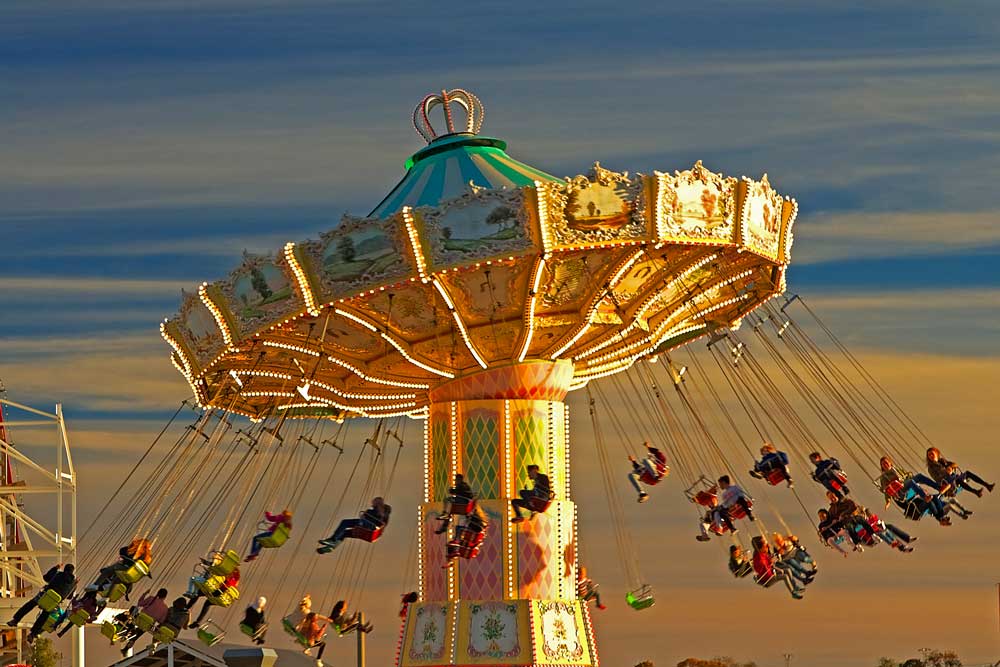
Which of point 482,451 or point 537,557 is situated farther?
point 482,451

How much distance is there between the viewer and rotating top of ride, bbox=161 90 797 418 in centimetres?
2789

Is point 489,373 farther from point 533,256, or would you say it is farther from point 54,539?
point 54,539

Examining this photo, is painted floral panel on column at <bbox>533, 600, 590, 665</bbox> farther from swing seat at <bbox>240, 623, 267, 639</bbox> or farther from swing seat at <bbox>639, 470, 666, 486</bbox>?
swing seat at <bbox>240, 623, 267, 639</bbox>

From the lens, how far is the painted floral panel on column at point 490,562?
31.0 meters

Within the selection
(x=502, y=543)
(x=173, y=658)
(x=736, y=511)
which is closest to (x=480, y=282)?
(x=502, y=543)

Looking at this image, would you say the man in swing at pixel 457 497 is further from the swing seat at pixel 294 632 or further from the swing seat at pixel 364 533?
the swing seat at pixel 294 632

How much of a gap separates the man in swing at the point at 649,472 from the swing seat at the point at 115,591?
850cm

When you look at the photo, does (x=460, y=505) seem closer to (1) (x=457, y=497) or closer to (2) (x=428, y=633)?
(1) (x=457, y=497)

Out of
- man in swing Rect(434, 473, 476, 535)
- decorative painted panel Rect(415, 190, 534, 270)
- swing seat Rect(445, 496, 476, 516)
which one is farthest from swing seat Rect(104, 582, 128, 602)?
→ decorative painted panel Rect(415, 190, 534, 270)

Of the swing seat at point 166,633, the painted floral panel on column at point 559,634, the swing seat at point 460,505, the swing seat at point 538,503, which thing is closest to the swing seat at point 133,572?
the swing seat at point 166,633

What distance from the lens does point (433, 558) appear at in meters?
32.0

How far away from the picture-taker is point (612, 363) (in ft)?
113

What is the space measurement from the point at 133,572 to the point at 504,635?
6.21 m

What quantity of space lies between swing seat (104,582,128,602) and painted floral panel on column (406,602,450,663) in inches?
200
